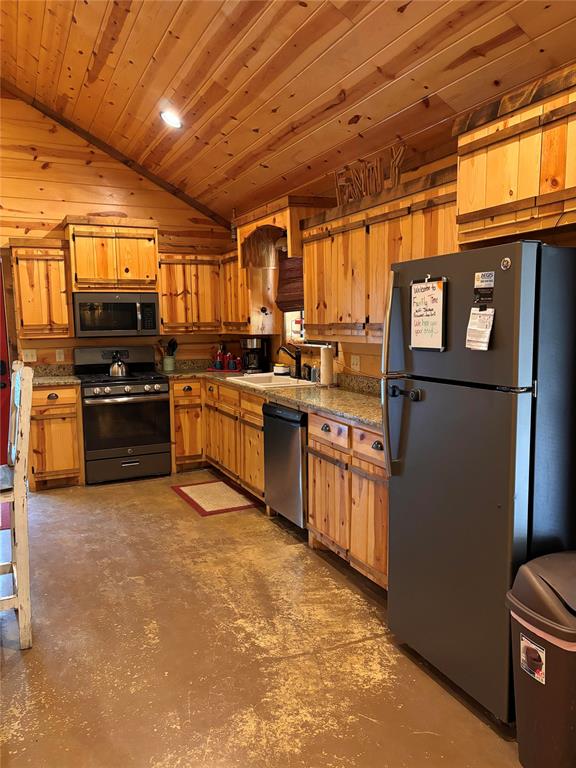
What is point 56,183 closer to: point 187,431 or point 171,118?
point 171,118

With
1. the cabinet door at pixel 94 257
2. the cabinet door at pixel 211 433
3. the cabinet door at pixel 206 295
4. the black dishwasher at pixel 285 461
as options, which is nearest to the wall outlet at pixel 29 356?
the cabinet door at pixel 94 257

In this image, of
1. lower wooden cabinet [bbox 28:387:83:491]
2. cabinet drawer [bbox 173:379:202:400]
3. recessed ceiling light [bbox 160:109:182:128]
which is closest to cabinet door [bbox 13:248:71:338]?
lower wooden cabinet [bbox 28:387:83:491]

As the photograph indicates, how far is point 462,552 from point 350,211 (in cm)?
214

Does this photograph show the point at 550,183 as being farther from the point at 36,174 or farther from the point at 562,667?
the point at 36,174

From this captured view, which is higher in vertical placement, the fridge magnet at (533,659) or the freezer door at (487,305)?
the freezer door at (487,305)

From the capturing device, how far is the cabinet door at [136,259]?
5.11m

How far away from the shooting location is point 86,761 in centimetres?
188

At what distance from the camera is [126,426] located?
16.4 feet

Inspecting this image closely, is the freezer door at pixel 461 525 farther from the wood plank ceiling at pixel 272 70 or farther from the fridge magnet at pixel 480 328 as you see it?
the wood plank ceiling at pixel 272 70

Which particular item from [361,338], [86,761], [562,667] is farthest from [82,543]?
[562,667]

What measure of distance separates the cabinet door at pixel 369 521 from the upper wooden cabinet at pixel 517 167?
1212 millimetres

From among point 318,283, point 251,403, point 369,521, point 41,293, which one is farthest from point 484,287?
point 41,293

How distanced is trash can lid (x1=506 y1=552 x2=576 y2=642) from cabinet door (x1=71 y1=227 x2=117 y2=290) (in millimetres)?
4349

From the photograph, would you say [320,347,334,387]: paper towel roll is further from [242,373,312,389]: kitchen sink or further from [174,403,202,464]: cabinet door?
[174,403,202,464]: cabinet door
